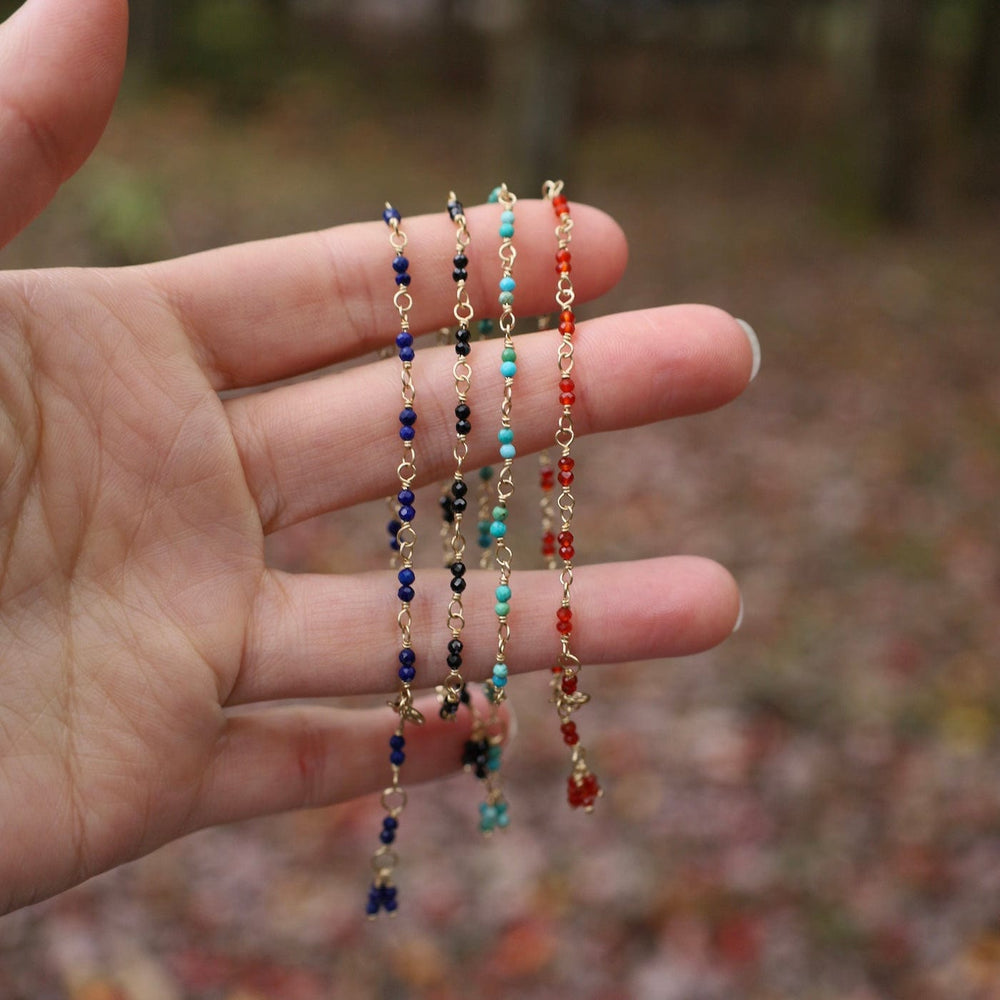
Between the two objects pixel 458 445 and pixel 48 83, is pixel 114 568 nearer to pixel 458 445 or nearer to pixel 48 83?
pixel 458 445

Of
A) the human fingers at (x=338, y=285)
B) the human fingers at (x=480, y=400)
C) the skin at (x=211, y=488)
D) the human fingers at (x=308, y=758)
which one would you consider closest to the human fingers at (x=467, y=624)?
the skin at (x=211, y=488)

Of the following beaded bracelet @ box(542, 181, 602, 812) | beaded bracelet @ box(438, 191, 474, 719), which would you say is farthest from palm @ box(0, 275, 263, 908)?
beaded bracelet @ box(542, 181, 602, 812)

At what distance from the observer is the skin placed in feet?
7.15

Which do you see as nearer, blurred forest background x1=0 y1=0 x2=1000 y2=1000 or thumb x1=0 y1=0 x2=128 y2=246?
thumb x1=0 y1=0 x2=128 y2=246

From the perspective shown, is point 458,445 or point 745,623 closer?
point 458,445

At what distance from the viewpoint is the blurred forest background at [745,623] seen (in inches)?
140

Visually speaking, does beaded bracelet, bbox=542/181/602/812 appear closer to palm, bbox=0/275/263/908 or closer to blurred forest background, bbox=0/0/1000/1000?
palm, bbox=0/275/263/908

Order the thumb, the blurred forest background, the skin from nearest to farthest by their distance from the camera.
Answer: the thumb
the skin
the blurred forest background

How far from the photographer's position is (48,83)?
202 cm

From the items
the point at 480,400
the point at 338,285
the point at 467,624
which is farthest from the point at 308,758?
the point at 338,285

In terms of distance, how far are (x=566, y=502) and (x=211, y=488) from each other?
906mm

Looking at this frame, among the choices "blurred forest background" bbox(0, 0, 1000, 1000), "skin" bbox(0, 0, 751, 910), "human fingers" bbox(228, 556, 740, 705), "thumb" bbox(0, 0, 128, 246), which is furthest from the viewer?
"blurred forest background" bbox(0, 0, 1000, 1000)

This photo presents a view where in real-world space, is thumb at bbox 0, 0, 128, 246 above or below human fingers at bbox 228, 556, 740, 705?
above

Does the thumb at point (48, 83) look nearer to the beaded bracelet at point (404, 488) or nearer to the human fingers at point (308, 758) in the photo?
the beaded bracelet at point (404, 488)
